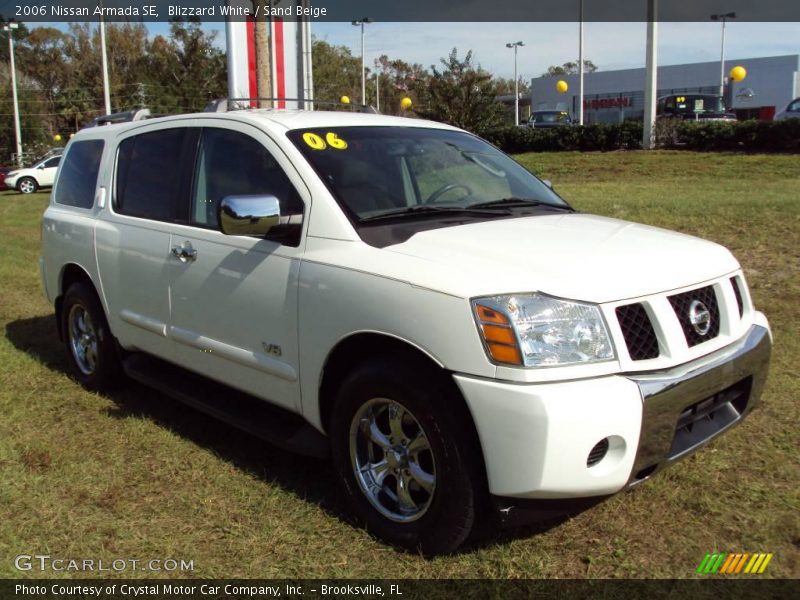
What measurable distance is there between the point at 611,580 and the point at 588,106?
53.1m

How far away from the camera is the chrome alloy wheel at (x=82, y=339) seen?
5.33 metres

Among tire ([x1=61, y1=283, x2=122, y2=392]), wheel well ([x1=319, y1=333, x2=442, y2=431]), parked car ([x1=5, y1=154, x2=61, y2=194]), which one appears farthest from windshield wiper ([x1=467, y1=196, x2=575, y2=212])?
parked car ([x1=5, y1=154, x2=61, y2=194])

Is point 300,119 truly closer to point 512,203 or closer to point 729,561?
point 512,203

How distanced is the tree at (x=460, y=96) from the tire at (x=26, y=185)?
59.8ft

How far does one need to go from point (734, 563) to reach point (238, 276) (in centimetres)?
254

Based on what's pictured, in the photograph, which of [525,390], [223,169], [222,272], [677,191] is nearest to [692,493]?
[525,390]

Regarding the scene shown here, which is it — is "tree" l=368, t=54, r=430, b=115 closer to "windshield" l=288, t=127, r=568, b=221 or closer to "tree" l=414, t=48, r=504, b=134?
"tree" l=414, t=48, r=504, b=134

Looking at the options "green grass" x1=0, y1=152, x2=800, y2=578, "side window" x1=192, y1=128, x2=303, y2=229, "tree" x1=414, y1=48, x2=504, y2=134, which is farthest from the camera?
"tree" x1=414, y1=48, x2=504, y2=134

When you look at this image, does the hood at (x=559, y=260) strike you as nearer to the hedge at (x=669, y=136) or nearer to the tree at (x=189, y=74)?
the hedge at (x=669, y=136)

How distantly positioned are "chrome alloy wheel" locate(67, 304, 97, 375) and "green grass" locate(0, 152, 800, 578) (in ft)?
0.63

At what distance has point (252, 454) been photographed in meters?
4.25

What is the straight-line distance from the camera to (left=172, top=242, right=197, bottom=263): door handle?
406 centimetres

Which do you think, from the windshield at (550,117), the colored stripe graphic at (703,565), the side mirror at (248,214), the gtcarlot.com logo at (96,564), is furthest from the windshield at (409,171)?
the windshield at (550,117)

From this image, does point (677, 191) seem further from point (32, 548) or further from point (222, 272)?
point (32, 548)
